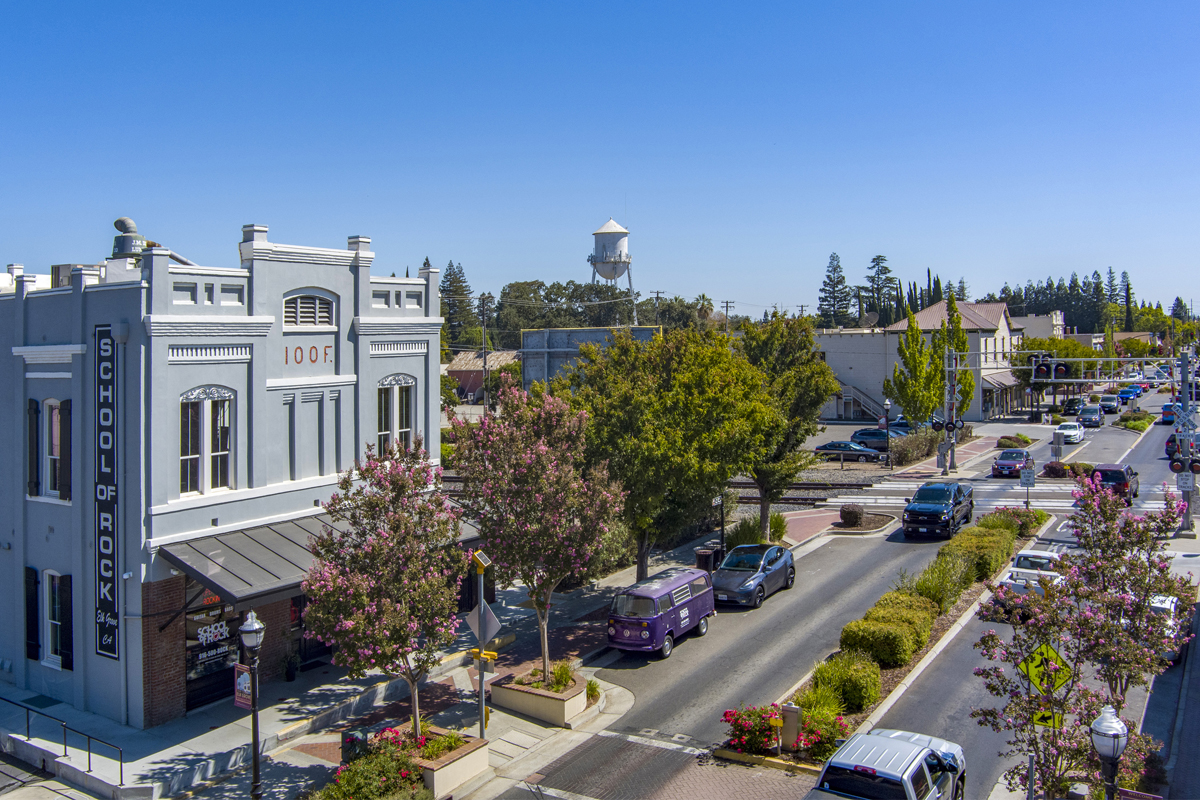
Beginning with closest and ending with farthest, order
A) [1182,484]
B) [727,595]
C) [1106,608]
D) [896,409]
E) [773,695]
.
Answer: [1106,608] → [773,695] → [727,595] → [1182,484] → [896,409]

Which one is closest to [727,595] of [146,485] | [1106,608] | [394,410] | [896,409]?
[394,410]

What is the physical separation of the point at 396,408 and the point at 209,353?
17.5 ft

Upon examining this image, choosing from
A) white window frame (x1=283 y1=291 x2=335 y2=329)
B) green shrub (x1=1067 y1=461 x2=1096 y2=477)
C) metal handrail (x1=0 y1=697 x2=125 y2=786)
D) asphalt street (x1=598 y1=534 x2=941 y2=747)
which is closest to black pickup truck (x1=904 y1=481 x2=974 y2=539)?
asphalt street (x1=598 y1=534 x2=941 y2=747)

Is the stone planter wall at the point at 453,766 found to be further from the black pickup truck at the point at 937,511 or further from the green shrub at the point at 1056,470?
the green shrub at the point at 1056,470

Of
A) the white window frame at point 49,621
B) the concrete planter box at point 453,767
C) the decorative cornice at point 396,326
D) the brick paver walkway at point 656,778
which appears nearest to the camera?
the brick paver walkway at point 656,778

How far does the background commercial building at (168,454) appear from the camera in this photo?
1767 cm

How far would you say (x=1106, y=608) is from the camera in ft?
40.6

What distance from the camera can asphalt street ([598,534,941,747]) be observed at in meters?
18.4

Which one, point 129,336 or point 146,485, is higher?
point 129,336

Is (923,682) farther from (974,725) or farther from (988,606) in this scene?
(988,606)

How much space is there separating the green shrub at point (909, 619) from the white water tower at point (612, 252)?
194 ft

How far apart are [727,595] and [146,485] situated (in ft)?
50.5

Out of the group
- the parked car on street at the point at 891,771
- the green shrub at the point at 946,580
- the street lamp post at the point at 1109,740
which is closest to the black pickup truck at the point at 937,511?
the green shrub at the point at 946,580

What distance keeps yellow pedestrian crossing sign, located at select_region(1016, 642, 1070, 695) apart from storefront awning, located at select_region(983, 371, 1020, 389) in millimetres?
72907
